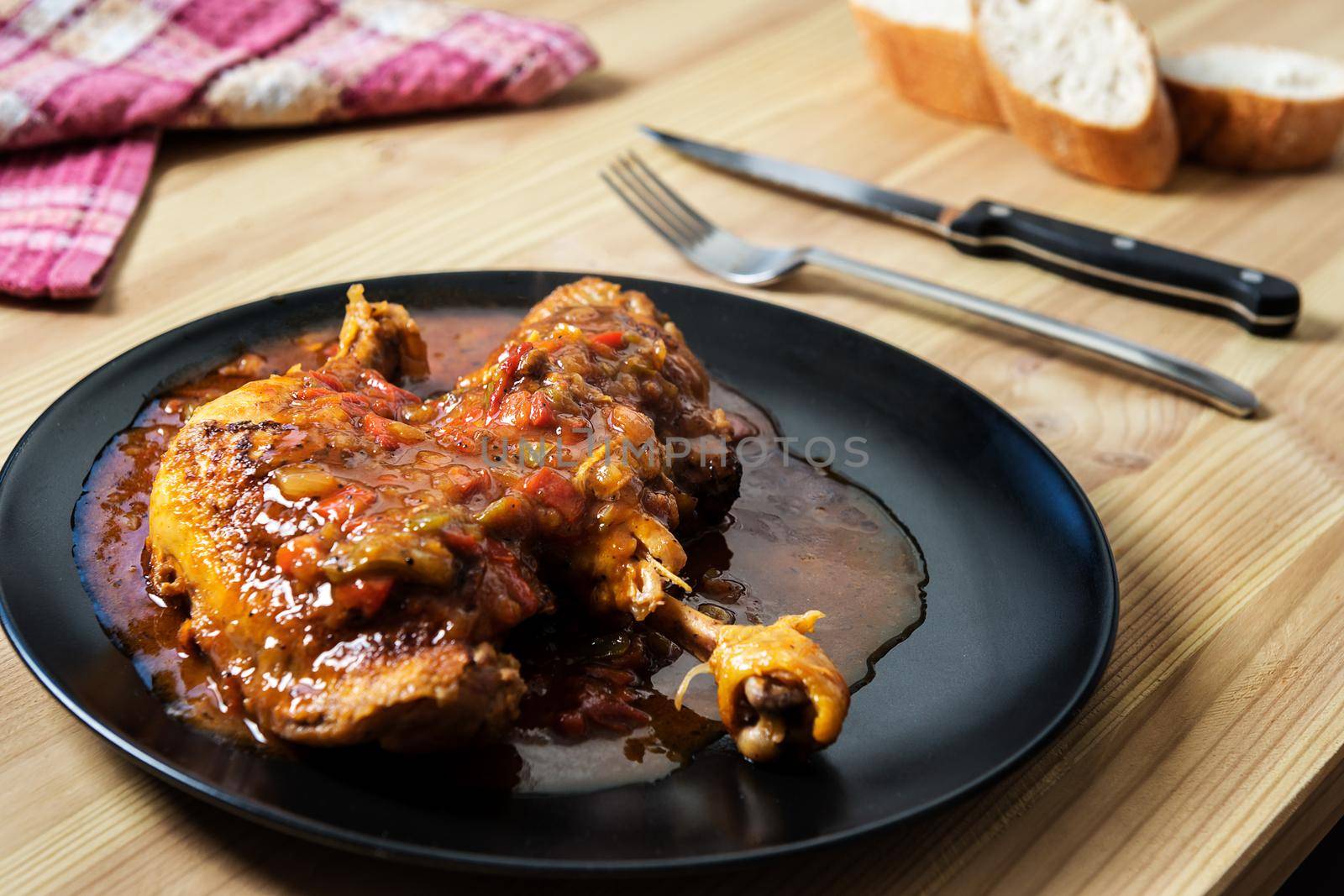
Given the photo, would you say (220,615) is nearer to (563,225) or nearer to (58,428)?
(58,428)

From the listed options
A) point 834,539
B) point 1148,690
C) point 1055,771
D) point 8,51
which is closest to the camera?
point 1055,771

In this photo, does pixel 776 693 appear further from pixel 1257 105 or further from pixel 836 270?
pixel 1257 105

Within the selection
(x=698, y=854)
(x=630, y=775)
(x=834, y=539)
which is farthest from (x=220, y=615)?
(x=834, y=539)

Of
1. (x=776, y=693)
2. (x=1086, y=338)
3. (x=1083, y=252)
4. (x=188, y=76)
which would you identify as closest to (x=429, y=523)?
(x=776, y=693)

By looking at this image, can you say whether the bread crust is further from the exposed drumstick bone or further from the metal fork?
the exposed drumstick bone

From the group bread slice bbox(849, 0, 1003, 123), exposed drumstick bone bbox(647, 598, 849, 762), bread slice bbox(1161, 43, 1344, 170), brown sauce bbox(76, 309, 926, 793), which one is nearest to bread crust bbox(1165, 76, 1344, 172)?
bread slice bbox(1161, 43, 1344, 170)

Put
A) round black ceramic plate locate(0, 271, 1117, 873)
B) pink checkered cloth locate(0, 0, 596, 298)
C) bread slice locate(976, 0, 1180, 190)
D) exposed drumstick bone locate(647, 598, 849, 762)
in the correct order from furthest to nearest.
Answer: bread slice locate(976, 0, 1180, 190) < pink checkered cloth locate(0, 0, 596, 298) < exposed drumstick bone locate(647, 598, 849, 762) < round black ceramic plate locate(0, 271, 1117, 873)

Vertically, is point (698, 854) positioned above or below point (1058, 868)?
above
